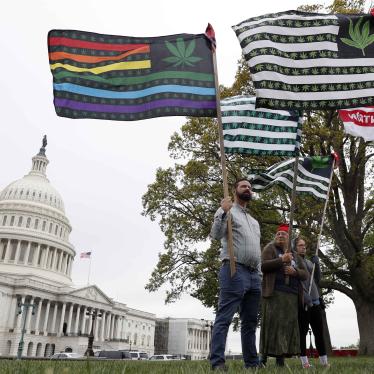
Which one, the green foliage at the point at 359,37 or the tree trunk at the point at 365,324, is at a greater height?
the green foliage at the point at 359,37

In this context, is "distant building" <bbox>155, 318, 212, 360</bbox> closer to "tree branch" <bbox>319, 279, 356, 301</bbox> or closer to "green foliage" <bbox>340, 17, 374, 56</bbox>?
"tree branch" <bbox>319, 279, 356, 301</bbox>

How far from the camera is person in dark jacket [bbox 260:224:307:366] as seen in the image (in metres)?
5.90

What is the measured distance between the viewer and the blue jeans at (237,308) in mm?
4988

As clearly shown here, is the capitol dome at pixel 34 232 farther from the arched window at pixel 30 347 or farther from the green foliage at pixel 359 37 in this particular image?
the green foliage at pixel 359 37

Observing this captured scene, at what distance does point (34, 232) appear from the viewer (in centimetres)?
8981

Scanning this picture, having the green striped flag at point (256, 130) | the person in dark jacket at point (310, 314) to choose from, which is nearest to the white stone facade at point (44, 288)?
the green striped flag at point (256, 130)

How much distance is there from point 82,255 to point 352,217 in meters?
65.4

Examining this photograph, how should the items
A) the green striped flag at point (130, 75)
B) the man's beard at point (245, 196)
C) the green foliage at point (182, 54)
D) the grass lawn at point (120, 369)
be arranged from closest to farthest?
1. the grass lawn at point (120, 369)
2. the man's beard at point (245, 196)
3. the green striped flag at point (130, 75)
4. the green foliage at point (182, 54)

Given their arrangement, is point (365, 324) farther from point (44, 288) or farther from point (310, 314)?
point (44, 288)

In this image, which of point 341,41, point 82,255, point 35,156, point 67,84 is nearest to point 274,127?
point 341,41

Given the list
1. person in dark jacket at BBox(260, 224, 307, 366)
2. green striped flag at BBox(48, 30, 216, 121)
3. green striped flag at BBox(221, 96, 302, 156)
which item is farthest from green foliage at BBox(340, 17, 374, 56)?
person in dark jacket at BBox(260, 224, 307, 366)

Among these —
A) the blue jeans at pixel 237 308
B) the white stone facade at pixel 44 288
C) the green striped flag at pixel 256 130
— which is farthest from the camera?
the white stone facade at pixel 44 288

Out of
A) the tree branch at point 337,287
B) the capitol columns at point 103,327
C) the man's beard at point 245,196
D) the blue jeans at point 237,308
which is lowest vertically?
the blue jeans at point 237,308

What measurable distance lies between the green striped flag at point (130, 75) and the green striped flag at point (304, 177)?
3949 millimetres
